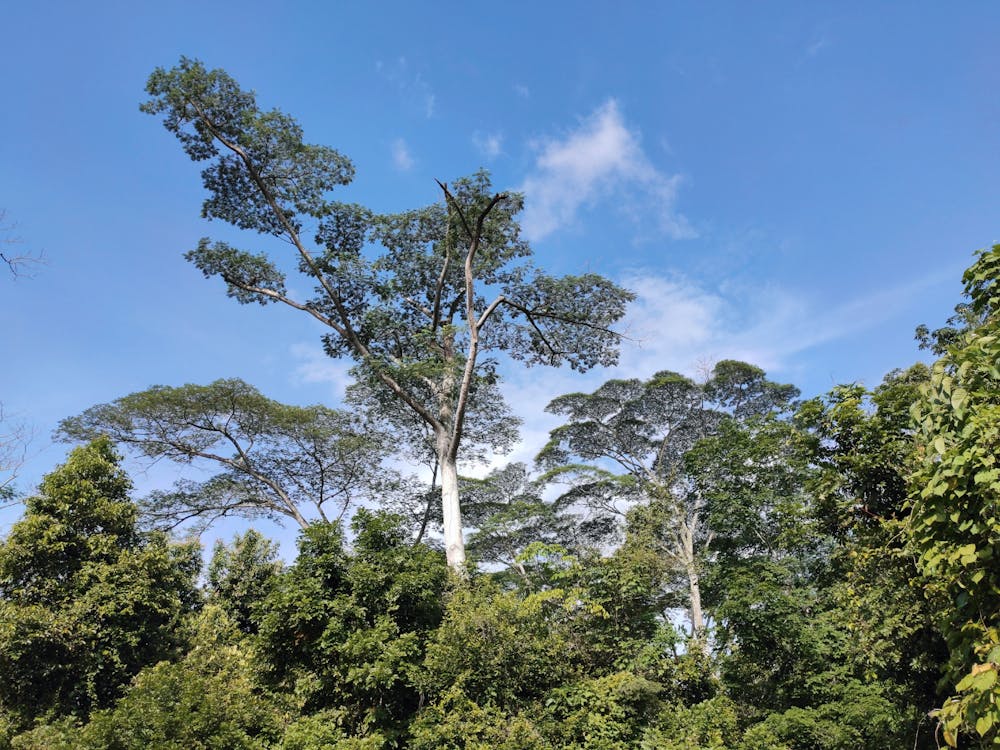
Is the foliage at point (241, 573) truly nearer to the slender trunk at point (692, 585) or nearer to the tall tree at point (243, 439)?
the tall tree at point (243, 439)

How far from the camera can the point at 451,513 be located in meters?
9.95

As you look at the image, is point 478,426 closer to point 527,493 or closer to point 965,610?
point 527,493

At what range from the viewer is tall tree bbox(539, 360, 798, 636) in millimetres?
20812

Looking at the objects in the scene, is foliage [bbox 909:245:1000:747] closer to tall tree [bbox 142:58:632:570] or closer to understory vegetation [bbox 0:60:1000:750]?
understory vegetation [bbox 0:60:1000:750]

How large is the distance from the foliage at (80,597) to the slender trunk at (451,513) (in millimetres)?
6076

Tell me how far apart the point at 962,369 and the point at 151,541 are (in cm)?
1363

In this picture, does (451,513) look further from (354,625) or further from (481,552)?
(481,552)

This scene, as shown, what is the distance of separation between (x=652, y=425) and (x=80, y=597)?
16828 mm

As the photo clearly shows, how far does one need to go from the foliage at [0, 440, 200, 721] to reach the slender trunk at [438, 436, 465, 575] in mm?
6076

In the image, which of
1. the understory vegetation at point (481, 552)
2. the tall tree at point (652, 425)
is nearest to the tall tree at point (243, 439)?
the understory vegetation at point (481, 552)

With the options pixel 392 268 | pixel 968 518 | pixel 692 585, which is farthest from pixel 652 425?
pixel 968 518

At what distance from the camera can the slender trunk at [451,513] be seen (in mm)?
9117

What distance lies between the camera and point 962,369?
2973 millimetres

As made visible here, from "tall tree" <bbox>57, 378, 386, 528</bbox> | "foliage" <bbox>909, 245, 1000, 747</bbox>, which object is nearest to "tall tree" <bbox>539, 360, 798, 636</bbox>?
"tall tree" <bbox>57, 378, 386, 528</bbox>
